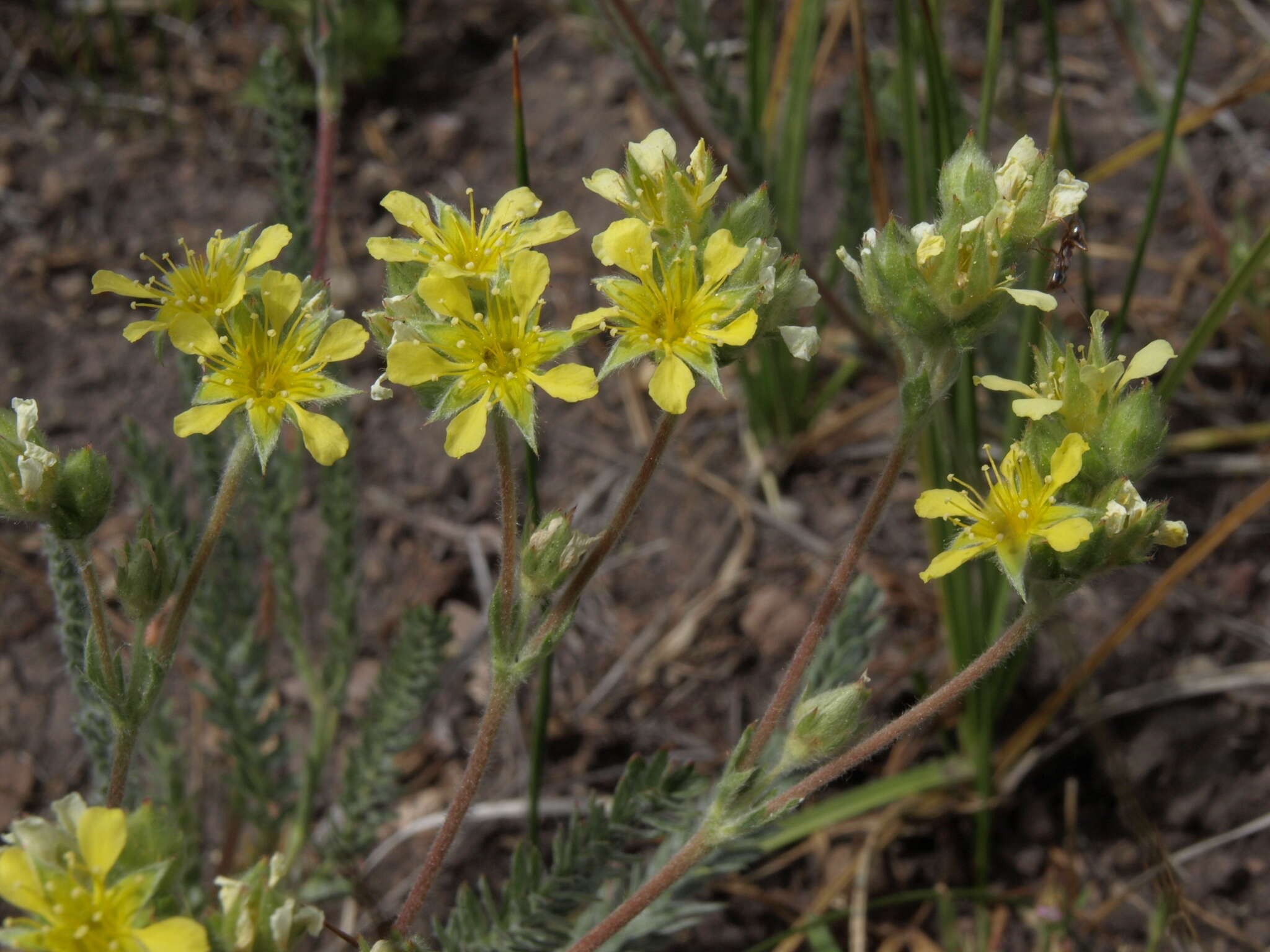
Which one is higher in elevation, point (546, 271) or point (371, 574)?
point (546, 271)

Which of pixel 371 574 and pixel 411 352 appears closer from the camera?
pixel 411 352

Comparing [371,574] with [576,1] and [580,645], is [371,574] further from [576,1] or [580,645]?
[576,1]

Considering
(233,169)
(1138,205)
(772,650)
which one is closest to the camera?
(772,650)

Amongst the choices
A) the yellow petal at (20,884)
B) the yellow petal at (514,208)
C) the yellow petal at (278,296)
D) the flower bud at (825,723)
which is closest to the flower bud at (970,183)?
the yellow petal at (514,208)

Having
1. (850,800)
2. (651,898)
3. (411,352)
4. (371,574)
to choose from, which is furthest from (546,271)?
(371,574)

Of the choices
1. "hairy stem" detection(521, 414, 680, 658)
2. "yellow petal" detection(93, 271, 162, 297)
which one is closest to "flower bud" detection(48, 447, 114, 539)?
"yellow petal" detection(93, 271, 162, 297)

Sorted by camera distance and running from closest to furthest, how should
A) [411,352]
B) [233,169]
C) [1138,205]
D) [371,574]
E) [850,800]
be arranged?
[411,352], [850,800], [371,574], [1138,205], [233,169]

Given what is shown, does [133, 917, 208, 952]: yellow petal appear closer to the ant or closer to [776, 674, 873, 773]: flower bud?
[776, 674, 873, 773]: flower bud

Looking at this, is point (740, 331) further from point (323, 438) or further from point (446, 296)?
point (323, 438)
